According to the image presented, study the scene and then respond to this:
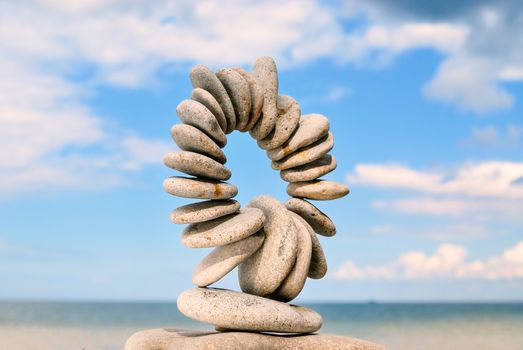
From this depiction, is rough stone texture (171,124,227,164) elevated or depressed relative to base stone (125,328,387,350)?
elevated

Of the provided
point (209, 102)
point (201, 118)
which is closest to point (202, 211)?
point (201, 118)

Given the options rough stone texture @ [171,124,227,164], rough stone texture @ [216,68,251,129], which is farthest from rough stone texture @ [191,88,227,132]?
rough stone texture @ [171,124,227,164]

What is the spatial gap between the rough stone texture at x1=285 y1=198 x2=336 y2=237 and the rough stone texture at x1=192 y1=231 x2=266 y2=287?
1025mm

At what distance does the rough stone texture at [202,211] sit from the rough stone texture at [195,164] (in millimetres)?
339

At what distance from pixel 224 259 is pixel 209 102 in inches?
76.8

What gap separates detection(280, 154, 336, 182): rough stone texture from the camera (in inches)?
373

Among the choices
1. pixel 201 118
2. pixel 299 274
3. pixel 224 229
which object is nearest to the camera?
pixel 224 229

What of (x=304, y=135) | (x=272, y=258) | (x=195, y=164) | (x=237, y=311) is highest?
(x=304, y=135)

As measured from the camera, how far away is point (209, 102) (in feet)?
28.7

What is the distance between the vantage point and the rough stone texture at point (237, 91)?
9.08 metres

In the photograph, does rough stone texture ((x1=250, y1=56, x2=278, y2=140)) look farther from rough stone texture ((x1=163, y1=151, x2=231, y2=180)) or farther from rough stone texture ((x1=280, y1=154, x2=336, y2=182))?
rough stone texture ((x1=163, y1=151, x2=231, y2=180))

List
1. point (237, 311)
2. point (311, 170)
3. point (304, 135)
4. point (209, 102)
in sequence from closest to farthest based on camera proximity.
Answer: point (237, 311)
point (209, 102)
point (304, 135)
point (311, 170)

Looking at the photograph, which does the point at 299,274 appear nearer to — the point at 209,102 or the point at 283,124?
the point at 283,124

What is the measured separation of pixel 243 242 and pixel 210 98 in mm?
1839
